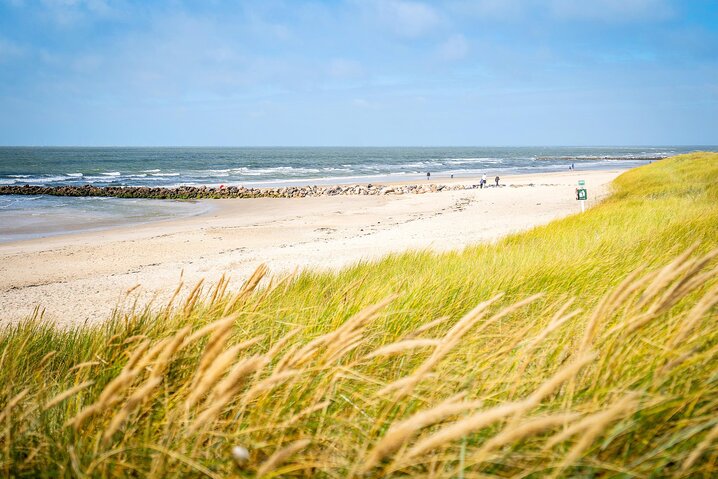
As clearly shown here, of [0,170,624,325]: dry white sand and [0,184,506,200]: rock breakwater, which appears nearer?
[0,170,624,325]: dry white sand

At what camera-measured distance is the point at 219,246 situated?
14.3 metres

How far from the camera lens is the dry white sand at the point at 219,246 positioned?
895cm

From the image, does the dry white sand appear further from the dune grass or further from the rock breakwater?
the rock breakwater

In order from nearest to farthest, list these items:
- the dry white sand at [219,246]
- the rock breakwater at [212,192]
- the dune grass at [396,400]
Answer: the dune grass at [396,400] < the dry white sand at [219,246] < the rock breakwater at [212,192]

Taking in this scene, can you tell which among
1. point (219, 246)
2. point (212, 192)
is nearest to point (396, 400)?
point (219, 246)

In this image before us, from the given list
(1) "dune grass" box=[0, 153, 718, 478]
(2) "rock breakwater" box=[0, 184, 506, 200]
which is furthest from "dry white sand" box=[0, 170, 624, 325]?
(2) "rock breakwater" box=[0, 184, 506, 200]

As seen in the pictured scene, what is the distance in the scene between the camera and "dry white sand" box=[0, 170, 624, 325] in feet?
29.4

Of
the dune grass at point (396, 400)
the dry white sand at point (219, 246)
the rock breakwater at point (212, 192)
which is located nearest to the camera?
the dune grass at point (396, 400)

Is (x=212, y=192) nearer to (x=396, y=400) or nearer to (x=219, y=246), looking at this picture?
(x=219, y=246)

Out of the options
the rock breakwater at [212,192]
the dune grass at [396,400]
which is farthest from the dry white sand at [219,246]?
the rock breakwater at [212,192]

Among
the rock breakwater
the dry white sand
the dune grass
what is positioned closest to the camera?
the dune grass

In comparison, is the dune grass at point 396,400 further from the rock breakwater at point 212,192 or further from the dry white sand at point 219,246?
the rock breakwater at point 212,192

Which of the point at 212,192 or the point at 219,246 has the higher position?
the point at 212,192

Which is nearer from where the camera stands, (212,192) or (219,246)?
(219,246)
